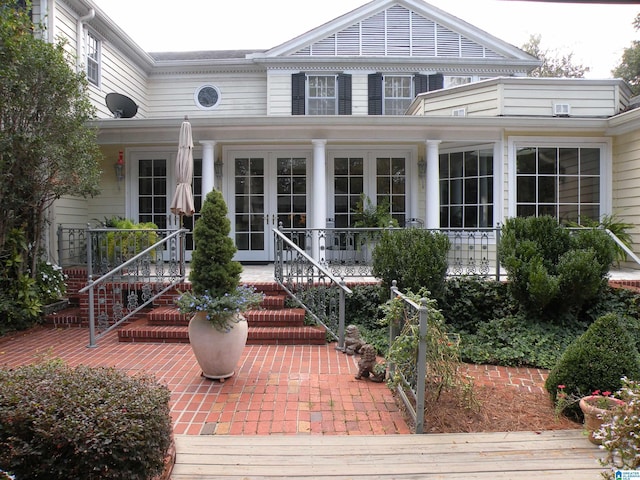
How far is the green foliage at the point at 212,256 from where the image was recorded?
4.47 metres

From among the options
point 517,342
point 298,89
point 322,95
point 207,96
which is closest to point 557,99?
point 322,95

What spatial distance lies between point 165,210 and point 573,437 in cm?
878

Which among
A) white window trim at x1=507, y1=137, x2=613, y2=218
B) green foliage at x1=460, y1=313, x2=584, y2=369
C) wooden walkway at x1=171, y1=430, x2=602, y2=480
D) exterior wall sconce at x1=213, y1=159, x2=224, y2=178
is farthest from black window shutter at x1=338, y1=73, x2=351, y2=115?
wooden walkway at x1=171, y1=430, x2=602, y2=480

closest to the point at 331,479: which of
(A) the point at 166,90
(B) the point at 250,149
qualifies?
(B) the point at 250,149

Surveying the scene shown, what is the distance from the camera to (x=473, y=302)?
6891mm

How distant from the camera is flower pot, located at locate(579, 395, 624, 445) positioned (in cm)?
331

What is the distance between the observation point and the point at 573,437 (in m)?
3.40

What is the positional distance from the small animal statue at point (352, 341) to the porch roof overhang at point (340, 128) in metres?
4.51

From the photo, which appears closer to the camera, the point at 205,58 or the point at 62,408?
→ the point at 62,408

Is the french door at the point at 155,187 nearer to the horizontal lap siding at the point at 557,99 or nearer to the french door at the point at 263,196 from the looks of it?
the french door at the point at 263,196

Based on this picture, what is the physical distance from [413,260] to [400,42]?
8643 millimetres

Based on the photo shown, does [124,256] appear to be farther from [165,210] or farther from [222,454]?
[222,454]

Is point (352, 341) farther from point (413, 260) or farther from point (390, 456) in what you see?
point (390, 456)

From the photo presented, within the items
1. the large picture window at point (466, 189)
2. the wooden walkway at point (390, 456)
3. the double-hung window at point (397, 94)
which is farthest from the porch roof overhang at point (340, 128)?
the wooden walkway at point (390, 456)
